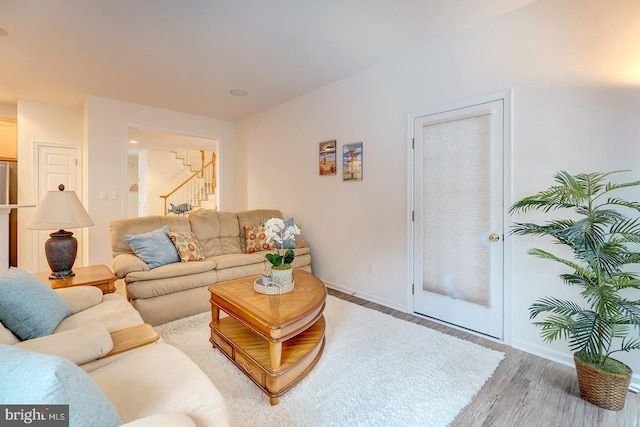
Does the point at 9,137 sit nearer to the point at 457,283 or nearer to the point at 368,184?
the point at 368,184

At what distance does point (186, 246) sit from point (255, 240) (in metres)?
0.87

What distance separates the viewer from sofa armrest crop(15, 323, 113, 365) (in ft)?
4.00

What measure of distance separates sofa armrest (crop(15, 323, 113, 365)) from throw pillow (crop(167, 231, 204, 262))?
69.5 inches

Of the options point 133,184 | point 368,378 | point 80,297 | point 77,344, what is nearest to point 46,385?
point 77,344

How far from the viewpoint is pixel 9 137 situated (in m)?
4.45

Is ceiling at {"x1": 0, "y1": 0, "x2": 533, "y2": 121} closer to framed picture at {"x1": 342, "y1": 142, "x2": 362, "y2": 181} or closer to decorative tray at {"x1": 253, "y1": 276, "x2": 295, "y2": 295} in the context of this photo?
framed picture at {"x1": 342, "y1": 142, "x2": 362, "y2": 181}

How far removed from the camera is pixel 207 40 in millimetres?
2699

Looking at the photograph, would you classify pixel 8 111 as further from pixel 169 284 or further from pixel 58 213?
pixel 169 284

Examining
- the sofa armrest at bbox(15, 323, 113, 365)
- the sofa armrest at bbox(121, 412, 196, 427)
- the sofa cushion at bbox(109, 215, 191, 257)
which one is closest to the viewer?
the sofa armrest at bbox(121, 412, 196, 427)

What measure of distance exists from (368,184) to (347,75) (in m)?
1.35

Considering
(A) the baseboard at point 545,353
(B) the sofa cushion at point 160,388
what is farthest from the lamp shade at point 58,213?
(A) the baseboard at point 545,353

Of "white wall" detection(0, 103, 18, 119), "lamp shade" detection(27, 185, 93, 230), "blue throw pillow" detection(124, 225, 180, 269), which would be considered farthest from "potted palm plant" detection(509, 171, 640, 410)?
"white wall" detection(0, 103, 18, 119)

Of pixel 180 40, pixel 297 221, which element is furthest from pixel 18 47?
pixel 297 221

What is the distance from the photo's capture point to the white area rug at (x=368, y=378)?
160 centimetres
